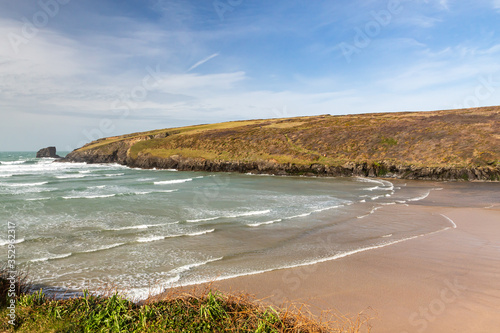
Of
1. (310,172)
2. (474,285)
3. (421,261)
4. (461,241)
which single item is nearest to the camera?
(474,285)

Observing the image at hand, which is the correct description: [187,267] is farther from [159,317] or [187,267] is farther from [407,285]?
[407,285]

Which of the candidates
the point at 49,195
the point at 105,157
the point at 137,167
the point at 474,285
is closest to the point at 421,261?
the point at 474,285

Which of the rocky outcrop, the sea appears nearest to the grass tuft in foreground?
the sea

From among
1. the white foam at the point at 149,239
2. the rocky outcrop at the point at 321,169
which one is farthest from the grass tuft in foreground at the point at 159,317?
the rocky outcrop at the point at 321,169

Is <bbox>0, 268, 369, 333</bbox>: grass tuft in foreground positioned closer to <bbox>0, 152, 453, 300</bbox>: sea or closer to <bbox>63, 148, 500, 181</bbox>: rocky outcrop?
<bbox>0, 152, 453, 300</bbox>: sea

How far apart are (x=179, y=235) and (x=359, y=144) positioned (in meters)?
51.0

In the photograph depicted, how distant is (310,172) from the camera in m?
52.9

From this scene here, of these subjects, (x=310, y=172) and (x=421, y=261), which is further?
(x=310, y=172)

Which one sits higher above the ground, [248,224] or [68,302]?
[68,302]

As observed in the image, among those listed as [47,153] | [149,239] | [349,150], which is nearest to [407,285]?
[149,239]

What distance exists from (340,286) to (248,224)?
29.7 feet

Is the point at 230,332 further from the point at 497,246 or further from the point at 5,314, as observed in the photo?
the point at 497,246

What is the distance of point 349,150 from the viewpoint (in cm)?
5700

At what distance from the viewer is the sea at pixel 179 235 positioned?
398 inches
